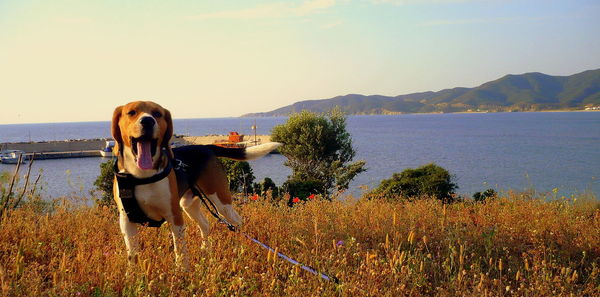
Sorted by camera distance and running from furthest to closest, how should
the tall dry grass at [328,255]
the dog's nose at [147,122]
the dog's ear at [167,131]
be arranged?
the dog's ear at [167,131]
the tall dry grass at [328,255]
the dog's nose at [147,122]

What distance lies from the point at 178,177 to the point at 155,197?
0.39 metres

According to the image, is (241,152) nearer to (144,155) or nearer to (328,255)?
(328,255)

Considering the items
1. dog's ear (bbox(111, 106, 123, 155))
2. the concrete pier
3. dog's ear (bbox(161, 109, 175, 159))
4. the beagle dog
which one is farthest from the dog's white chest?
the concrete pier

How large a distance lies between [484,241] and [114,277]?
3975mm

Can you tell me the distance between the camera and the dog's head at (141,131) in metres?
3.18

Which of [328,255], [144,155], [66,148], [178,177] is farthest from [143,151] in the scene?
[66,148]

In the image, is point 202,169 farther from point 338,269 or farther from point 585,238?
point 585,238

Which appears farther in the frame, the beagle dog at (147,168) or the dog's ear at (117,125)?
the dog's ear at (117,125)

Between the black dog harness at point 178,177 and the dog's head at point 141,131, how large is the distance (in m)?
0.15

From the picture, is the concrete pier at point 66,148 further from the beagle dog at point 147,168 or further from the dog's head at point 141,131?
the dog's head at point 141,131

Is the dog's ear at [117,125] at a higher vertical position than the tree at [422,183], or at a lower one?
higher

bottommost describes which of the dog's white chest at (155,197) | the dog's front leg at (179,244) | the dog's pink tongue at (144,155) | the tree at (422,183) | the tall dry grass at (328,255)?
the tree at (422,183)

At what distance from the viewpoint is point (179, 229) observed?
3.66 metres

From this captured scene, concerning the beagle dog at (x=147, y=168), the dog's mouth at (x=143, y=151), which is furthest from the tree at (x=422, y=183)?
the dog's mouth at (x=143, y=151)
